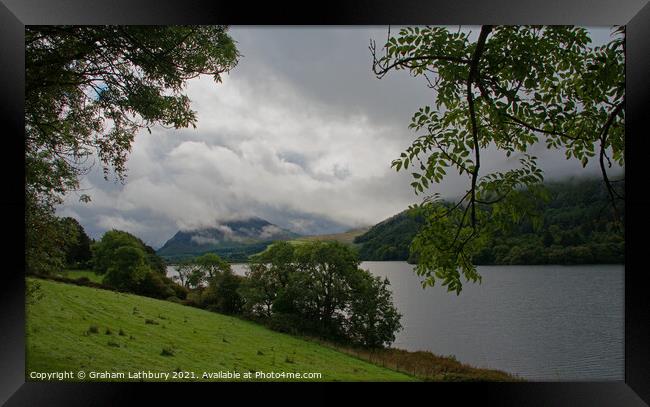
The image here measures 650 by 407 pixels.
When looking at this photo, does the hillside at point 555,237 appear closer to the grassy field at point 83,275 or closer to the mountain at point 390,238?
the mountain at point 390,238

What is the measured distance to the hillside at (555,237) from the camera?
3.41 metres

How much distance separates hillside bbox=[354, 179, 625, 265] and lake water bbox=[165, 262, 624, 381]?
0.31 ft

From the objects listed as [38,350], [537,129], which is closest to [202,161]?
[38,350]

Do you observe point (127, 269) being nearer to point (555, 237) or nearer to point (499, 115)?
point (499, 115)

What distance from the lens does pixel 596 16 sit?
253cm

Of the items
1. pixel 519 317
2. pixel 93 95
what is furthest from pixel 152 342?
pixel 519 317

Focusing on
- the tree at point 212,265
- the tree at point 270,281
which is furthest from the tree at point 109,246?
the tree at point 270,281

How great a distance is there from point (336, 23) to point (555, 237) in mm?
2814

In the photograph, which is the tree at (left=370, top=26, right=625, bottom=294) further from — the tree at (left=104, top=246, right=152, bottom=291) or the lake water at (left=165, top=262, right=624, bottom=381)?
the tree at (left=104, top=246, right=152, bottom=291)

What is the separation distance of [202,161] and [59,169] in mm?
1195

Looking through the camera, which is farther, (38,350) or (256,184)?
(256,184)

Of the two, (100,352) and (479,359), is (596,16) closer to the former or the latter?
(479,359)

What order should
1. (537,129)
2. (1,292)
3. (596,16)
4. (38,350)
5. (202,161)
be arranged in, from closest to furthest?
(596,16) → (1,292) → (537,129) → (38,350) → (202,161)

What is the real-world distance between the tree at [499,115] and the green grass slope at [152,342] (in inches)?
57.8
